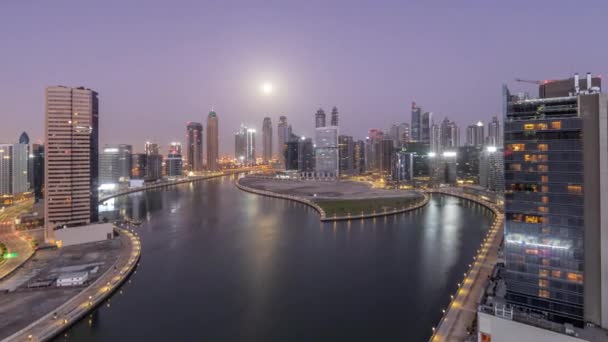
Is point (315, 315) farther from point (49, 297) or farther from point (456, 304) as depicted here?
point (49, 297)

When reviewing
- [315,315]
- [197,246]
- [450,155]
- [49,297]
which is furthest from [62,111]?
[450,155]

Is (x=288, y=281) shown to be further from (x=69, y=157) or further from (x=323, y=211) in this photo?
(x=69, y=157)

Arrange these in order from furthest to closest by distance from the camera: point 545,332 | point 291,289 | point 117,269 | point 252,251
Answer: point 252,251 → point 117,269 → point 291,289 → point 545,332

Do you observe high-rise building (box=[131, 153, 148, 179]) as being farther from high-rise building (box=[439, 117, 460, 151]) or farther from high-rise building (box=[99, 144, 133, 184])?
high-rise building (box=[439, 117, 460, 151])

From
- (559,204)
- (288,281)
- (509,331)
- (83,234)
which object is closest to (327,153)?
(83,234)

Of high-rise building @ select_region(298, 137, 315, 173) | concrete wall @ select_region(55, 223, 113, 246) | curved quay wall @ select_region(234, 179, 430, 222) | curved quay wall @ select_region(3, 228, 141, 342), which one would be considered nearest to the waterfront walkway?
curved quay wall @ select_region(3, 228, 141, 342)

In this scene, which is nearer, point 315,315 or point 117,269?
point 315,315
